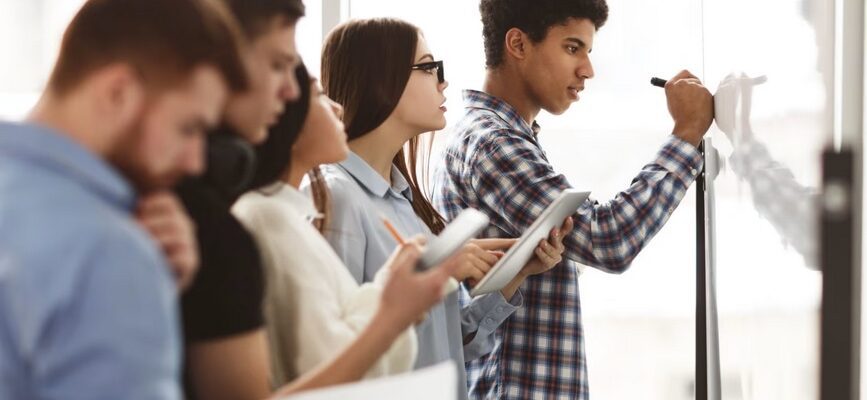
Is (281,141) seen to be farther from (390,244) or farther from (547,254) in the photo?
(547,254)

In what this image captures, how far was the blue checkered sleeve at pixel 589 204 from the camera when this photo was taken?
213 centimetres

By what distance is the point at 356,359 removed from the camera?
1105 mm

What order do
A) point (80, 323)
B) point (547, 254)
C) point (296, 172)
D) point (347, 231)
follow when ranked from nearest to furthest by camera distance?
point (80, 323) < point (296, 172) < point (347, 231) < point (547, 254)

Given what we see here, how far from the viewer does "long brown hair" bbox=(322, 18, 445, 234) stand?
1.83 meters

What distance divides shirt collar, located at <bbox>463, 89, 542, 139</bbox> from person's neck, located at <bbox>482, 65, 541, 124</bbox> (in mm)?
37

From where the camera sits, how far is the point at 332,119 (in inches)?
56.6

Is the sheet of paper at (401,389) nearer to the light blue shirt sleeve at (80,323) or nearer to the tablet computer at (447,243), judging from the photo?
the tablet computer at (447,243)

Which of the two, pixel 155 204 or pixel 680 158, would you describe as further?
pixel 680 158

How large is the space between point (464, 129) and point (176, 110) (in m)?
1.50

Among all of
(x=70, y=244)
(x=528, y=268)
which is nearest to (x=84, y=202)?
(x=70, y=244)

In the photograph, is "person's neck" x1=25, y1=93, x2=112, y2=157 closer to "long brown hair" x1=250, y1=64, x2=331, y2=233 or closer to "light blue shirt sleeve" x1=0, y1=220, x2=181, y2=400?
"light blue shirt sleeve" x1=0, y1=220, x2=181, y2=400

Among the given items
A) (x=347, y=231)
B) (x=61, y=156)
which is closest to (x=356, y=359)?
(x=61, y=156)

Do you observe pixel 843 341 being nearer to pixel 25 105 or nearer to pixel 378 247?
pixel 378 247

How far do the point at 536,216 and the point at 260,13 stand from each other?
1.14 metres
